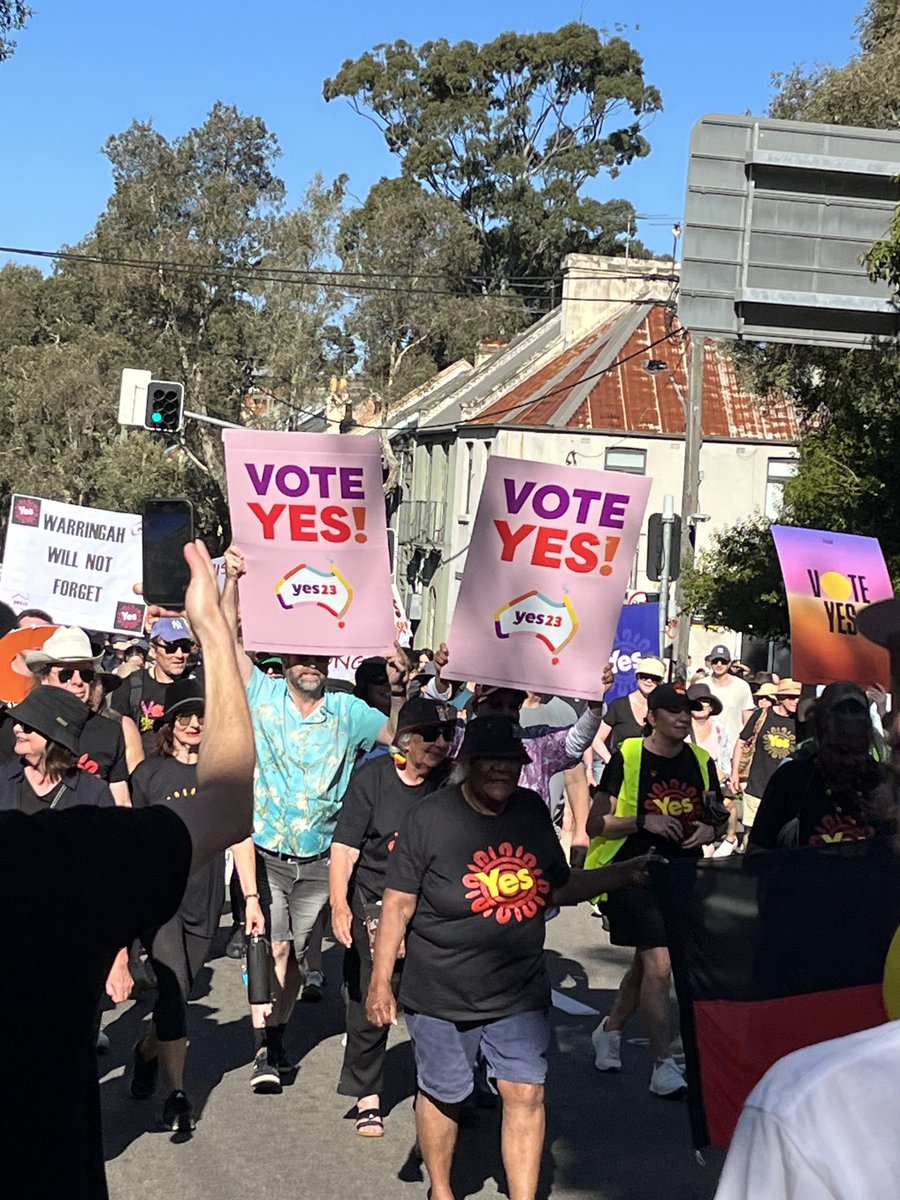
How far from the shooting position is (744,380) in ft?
74.4

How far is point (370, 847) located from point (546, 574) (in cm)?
191

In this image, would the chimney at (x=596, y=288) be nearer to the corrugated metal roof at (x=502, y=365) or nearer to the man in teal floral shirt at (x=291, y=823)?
the corrugated metal roof at (x=502, y=365)

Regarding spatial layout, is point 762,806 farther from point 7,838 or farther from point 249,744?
point 7,838

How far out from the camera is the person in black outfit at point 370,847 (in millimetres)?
7277

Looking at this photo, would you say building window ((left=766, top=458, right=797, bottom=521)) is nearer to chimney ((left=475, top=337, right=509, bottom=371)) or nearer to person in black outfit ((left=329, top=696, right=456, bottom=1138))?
chimney ((left=475, top=337, right=509, bottom=371))

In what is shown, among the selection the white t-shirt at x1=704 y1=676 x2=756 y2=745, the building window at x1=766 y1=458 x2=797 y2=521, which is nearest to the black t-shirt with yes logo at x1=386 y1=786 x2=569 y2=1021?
the white t-shirt at x1=704 y1=676 x2=756 y2=745

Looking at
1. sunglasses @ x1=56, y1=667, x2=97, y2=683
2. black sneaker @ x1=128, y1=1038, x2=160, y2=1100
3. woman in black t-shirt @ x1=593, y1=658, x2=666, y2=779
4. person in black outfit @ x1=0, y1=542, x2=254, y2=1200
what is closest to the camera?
person in black outfit @ x1=0, y1=542, x2=254, y2=1200

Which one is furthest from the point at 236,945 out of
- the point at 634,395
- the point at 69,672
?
the point at 634,395

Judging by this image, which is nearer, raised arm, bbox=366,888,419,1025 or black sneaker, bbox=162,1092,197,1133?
raised arm, bbox=366,888,419,1025

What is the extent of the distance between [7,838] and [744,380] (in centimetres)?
2108

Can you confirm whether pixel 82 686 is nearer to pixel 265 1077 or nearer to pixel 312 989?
pixel 312 989

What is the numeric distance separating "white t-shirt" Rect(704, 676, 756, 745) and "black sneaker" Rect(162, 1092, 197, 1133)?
8.88 m

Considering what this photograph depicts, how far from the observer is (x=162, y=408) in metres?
22.2

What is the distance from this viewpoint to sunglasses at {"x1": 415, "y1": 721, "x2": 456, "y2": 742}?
7.28 m
